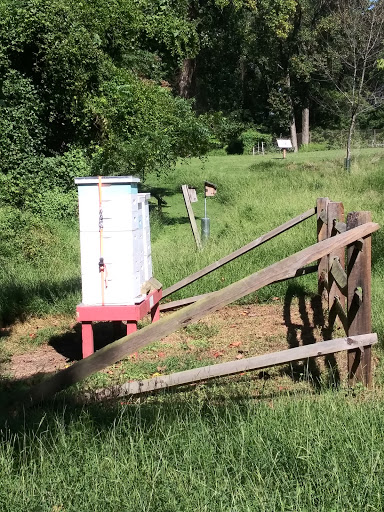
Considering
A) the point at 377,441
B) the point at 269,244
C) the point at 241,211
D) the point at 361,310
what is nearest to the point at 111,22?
the point at 241,211

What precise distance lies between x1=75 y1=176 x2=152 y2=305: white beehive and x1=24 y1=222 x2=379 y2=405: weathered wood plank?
6.06ft

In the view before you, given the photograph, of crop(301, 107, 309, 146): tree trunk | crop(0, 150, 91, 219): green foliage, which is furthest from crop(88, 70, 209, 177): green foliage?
crop(301, 107, 309, 146): tree trunk

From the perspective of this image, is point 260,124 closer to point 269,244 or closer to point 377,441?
point 269,244

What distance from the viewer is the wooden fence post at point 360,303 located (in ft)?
14.9

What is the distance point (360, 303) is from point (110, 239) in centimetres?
264

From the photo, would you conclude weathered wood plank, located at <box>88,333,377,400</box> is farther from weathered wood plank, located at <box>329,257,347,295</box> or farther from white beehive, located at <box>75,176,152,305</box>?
white beehive, located at <box>75,176,152,305</box>

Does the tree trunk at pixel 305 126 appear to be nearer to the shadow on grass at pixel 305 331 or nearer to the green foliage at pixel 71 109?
the green foliage at pixel 71 109

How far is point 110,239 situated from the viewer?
6.08 meters

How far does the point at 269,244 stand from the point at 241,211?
5.80 m

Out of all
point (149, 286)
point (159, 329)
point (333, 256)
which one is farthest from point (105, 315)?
point (333, 256)

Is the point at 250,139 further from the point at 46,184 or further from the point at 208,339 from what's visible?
the point at 208,339

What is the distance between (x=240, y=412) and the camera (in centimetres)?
378

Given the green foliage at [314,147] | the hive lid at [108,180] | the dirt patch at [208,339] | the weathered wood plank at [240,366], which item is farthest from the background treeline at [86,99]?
the green foliage at [314,147]

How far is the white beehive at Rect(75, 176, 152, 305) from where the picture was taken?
19.7ft
